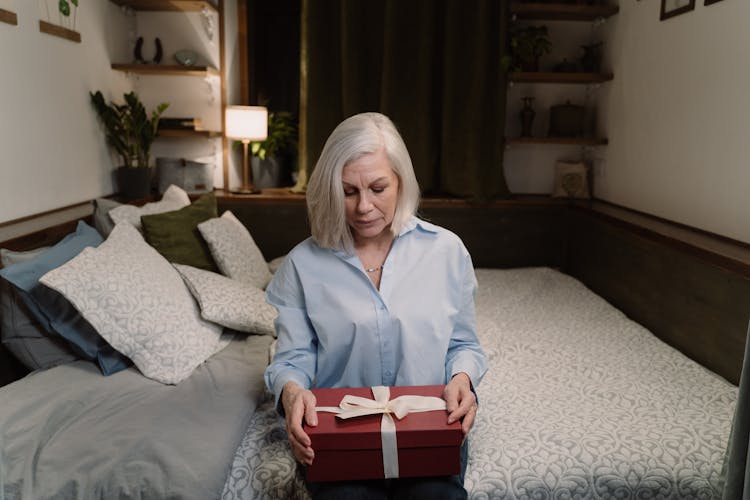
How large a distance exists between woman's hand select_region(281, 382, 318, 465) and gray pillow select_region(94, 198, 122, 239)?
1.34 m

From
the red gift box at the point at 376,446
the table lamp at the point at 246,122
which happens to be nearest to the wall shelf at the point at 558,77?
the table lamp at the point at 246,122

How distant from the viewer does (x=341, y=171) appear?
53.4 inches

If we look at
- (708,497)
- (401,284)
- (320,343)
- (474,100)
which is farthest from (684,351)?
(474,100)

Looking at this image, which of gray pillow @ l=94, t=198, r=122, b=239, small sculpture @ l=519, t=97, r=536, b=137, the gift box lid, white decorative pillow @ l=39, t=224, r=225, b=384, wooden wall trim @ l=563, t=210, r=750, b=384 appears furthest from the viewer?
small sculpture @ l=519, t=97, r=536, b=137

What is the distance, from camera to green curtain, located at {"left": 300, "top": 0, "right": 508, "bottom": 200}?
10.7 ft

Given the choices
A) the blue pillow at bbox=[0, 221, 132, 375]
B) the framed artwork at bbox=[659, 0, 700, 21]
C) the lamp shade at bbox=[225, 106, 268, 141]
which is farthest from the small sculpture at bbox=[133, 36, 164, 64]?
the framed artwork at bbox=[659, 0, 700, 21]

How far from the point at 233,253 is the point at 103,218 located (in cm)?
51

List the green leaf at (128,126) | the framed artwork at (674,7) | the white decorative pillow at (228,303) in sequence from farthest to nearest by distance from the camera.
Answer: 1. the green leaf at (128,126)
2. the framed artwork at (674,7)
3. the white decorative pillow at (228,303)

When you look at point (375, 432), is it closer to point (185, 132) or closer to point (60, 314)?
point (60, 314)

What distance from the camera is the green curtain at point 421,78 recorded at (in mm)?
3258

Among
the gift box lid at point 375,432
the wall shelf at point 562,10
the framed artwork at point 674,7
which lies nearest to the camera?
the gift box lid at point 375,432

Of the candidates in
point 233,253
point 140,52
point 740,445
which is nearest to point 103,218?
point 233,253

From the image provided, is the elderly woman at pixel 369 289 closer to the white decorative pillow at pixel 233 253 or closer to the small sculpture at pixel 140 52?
the white decorative pillow at pixel 233 253

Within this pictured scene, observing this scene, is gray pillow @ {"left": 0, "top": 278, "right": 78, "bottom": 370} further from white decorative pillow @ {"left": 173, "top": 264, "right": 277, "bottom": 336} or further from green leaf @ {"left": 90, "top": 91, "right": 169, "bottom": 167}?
green leaf @ {"left": 90, "top": 91, "right": 169, "bottom": 167}
